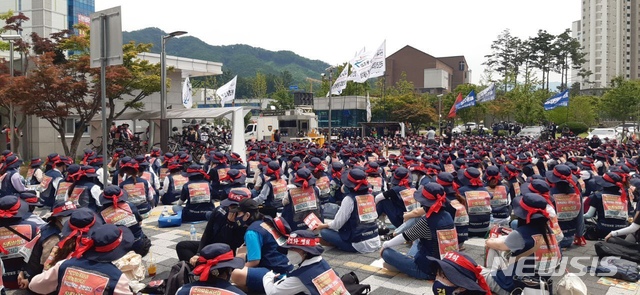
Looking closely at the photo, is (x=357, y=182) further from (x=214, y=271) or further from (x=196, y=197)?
(x=214, y=271)

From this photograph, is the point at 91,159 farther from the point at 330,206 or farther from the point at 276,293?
the point at 276,293

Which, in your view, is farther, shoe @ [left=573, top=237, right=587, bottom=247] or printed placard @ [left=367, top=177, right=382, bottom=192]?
printed placard @ [left=367, top=177, right=382, bottom=192]

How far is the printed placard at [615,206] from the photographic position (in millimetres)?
7793

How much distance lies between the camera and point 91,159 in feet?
40.0

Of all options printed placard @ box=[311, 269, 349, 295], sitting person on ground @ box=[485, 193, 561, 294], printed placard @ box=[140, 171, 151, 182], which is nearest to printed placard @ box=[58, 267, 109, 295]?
printed placard @ box=[311, 269, 349, 295]

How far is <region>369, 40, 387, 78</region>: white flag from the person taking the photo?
2501 centimetres

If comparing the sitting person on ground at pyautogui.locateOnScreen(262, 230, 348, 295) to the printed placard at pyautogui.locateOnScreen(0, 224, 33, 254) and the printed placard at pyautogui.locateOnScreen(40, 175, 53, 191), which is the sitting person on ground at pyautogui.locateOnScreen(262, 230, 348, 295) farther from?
the printed placard at pyautogui.locateOnScreen(40, 175, 53, 191)

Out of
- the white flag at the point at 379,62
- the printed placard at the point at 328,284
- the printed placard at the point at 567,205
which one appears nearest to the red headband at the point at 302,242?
the printed placard at the point at 328,284

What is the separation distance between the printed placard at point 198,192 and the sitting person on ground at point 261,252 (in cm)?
384

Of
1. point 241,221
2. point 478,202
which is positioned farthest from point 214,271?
point 478,202

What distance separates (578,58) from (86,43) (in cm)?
6946

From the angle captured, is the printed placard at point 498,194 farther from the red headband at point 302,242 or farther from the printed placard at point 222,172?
the printed placard at point 222,172

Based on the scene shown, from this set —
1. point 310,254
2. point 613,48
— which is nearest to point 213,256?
point 310,254

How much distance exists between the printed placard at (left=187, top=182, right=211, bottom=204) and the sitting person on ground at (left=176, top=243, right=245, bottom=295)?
18.5ft
